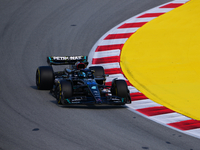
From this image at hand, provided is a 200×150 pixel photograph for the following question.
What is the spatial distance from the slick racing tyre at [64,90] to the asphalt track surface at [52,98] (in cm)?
27

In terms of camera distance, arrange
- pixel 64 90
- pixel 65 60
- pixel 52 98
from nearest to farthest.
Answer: pixel 64 90 < pixel 52 98 < pixel 65 60

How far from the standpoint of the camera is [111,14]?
20.2 m

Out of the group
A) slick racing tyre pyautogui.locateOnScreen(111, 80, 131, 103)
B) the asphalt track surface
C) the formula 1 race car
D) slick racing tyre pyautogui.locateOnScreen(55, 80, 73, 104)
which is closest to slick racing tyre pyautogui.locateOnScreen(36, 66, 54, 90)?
the formula 1 race car

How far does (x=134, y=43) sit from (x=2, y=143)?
9882 millimetres

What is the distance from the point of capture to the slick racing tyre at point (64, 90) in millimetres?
10641

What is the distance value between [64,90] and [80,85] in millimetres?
617

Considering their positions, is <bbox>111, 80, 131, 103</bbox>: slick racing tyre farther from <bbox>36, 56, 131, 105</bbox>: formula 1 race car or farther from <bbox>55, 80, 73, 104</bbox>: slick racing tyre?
<bbox>55, 80, 73, 104</bbox>: slick racing tyre

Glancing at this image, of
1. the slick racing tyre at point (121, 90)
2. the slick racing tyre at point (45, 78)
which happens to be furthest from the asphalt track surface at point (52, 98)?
the slick racing tyre at point (121, 90)

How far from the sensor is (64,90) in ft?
35.0

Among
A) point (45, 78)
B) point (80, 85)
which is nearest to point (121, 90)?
point (80, 85)

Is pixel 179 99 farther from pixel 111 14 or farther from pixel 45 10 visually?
pixel 45 10

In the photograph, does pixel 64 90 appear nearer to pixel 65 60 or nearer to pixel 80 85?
pixel 80 85

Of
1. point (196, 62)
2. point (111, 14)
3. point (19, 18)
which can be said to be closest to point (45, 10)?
point (19, 18)

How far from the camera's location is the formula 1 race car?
34.8ft
